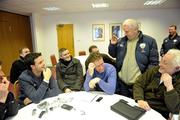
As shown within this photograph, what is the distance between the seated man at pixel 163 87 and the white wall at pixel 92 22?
20.2 feet

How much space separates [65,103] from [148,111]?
0.84 metres

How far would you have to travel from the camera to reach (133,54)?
96.2 inches

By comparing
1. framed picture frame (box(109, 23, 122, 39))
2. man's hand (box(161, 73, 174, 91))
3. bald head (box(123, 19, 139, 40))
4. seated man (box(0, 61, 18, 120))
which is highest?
framed picture frame (box(109, 23, 122, 39))

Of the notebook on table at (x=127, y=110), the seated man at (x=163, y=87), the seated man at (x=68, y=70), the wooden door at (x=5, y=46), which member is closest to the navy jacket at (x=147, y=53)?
the seated man at (x=163, y=87)

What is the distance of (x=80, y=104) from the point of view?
→ 1.79m

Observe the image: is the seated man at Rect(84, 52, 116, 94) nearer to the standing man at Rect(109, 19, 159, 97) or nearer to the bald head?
the standing man at Rect(109, 19, 159, 97)

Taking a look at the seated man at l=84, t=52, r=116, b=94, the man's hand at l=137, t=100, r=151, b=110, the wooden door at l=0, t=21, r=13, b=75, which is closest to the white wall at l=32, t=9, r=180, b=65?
the wooden door at l=0, t=21, r=13, b=75

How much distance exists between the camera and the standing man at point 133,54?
240 centimetres

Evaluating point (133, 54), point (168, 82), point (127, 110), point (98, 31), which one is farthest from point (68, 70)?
point (98, 31)

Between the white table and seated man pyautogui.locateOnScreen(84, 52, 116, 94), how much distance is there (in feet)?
0.40

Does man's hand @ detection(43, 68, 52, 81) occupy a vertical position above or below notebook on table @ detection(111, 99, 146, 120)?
above

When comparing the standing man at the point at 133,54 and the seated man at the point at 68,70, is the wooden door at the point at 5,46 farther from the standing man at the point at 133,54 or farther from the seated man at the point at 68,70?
the standing man at the point at 133,54

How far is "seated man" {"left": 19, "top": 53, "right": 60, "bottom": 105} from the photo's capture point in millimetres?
1966

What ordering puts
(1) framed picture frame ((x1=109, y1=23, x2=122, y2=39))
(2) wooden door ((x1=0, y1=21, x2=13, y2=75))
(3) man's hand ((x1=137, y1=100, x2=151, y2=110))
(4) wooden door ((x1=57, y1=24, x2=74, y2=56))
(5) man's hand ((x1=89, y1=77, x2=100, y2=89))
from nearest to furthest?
(3) man's hand ((x1=137, y1=100, x2=151, y2=110)) → (5) man's hand ((x1=89, y1=77, x2=100, y2=89)) → (2) wooden door ((x1=0, y1=21, x2=13, y2=75)) → (1) framed picture frame ((x1=109, y1=23, x2=122, y2=39)) → (4) wooden door ((x1=57, y1=24, x2=74, y2=56))
